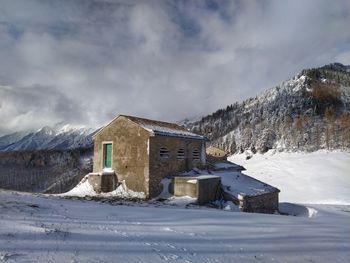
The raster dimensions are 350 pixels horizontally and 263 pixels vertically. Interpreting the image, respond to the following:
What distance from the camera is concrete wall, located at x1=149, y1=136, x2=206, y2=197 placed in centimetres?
2209

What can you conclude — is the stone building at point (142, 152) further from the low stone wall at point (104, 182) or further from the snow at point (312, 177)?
the snow at point (312, 177)

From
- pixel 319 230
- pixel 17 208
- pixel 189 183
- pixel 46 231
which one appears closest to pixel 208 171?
pixel 189 183

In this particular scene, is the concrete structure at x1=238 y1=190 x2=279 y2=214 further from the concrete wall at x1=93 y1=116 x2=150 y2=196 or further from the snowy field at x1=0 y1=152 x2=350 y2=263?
the snowy field at x1=0 y1=152 x2=350 y2=263

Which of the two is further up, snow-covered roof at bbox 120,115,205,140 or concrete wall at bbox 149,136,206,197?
snow-covered roof at bbox 120,115,205,140

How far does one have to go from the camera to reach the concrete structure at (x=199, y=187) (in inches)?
807

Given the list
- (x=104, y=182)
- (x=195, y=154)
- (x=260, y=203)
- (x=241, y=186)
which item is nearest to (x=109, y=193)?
(x=104, y=182)

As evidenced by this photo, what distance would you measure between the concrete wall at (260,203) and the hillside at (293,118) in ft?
166

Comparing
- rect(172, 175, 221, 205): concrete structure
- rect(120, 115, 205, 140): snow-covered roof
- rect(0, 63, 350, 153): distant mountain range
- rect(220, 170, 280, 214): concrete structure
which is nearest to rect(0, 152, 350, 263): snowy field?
rect(172, 175, 221, 205): concrete structure

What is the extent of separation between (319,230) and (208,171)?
1426cm

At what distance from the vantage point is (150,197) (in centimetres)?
2162

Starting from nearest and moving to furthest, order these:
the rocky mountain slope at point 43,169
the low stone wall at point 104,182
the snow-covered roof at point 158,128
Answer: the snow-covered roof at point 158,128, the low stone wall at point 104,182, the rocky mountain slope at point 43,169

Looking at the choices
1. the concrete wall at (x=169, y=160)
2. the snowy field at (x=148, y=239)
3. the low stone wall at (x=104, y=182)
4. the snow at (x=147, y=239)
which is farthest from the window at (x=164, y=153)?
the snow at (x=147, y=239)

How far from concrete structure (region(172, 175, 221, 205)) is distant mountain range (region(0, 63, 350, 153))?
2164 inches

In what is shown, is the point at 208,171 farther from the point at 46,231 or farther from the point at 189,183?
the point at 46,231
